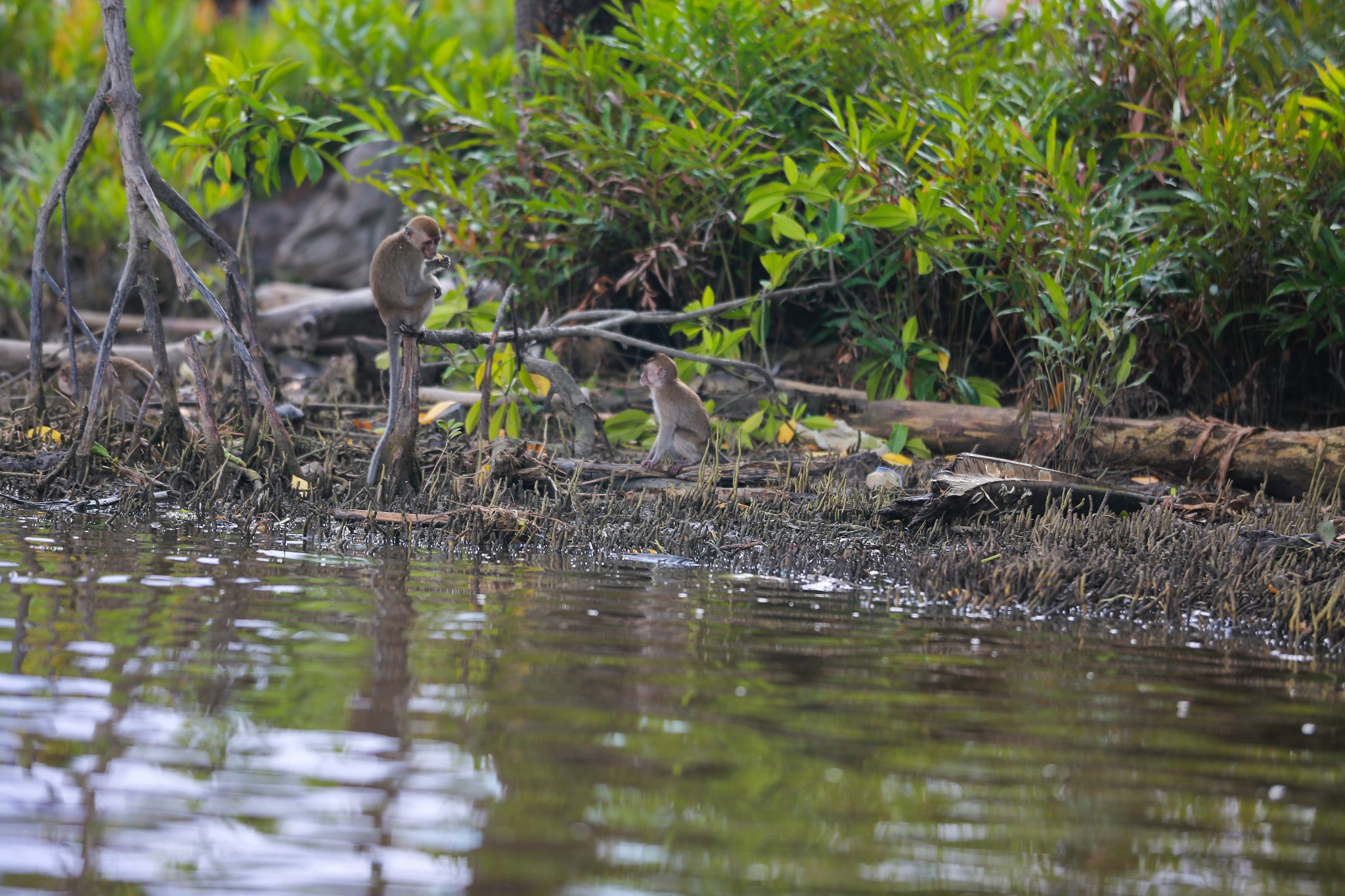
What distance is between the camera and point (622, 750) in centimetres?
240

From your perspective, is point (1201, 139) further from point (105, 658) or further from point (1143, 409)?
point (105, 658)

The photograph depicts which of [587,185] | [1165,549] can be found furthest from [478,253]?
[1165,549]

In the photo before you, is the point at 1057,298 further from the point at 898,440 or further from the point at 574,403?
the point at 574,403

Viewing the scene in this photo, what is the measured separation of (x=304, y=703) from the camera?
2574mm

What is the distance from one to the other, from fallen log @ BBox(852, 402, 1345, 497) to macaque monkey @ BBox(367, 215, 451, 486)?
291cm

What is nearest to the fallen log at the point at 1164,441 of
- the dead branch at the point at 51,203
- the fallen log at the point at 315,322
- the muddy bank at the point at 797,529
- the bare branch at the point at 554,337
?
the muddy bank at the point at 797,529

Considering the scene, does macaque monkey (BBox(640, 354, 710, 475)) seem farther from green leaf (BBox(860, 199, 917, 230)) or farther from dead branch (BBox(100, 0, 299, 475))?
dead branch (BBox(100, 0, 299, 475))

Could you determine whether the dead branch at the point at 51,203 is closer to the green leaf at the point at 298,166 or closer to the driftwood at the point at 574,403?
the green leaf at the point at 298,166

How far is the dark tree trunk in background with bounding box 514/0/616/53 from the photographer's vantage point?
9.78m

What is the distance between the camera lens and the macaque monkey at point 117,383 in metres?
7.05

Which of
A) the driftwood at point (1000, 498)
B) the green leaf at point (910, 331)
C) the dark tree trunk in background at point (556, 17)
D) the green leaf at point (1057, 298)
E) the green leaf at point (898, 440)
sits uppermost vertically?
the dark tree trunk in background at point (556, 17)

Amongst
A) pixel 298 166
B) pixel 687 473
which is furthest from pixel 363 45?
pixel 687 473

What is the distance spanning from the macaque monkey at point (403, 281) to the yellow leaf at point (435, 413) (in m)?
1.13

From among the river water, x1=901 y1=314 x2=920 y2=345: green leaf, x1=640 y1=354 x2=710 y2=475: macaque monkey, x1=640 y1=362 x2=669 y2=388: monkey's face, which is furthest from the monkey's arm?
the river water
